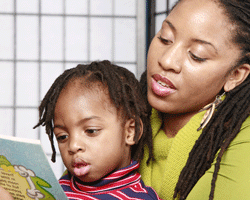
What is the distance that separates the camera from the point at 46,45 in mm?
3357

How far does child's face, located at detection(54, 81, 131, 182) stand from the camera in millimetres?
1043

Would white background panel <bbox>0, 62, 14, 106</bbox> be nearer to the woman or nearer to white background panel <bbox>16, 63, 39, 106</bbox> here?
white background panel <bbox>16, 63, 39, 106</bbox>

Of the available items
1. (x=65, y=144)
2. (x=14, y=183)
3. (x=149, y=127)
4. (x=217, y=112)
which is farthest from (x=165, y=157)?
(x=14, y=183)

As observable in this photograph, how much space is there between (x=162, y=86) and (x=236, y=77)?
25cm

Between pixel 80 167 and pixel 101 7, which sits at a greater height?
pixel 101 7

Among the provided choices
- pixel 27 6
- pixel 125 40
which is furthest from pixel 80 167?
pixel 27 6

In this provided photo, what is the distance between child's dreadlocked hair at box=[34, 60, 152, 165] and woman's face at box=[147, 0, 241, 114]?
81mm

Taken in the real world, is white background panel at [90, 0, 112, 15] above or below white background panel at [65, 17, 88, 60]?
above

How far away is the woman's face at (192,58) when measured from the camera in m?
1.02

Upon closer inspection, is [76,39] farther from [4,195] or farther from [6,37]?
[4,195]

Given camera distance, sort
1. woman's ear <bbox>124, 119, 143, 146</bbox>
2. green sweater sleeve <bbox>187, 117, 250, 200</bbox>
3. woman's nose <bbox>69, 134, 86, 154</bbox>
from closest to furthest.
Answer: green sweater sleeve <bbox>187, 117, 250, 200</bbox> < woman's nose <bbox>69, 134, 86, 154</bbox> < woman's ear <bbox>124, 119, 143, 146</bbox>

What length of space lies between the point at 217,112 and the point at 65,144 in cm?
52

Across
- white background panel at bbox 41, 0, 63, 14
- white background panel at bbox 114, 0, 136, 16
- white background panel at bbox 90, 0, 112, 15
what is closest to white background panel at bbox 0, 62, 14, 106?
white background panel at bbox 41, 0, 63, 14

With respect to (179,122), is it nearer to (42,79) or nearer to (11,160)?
(11,160)
